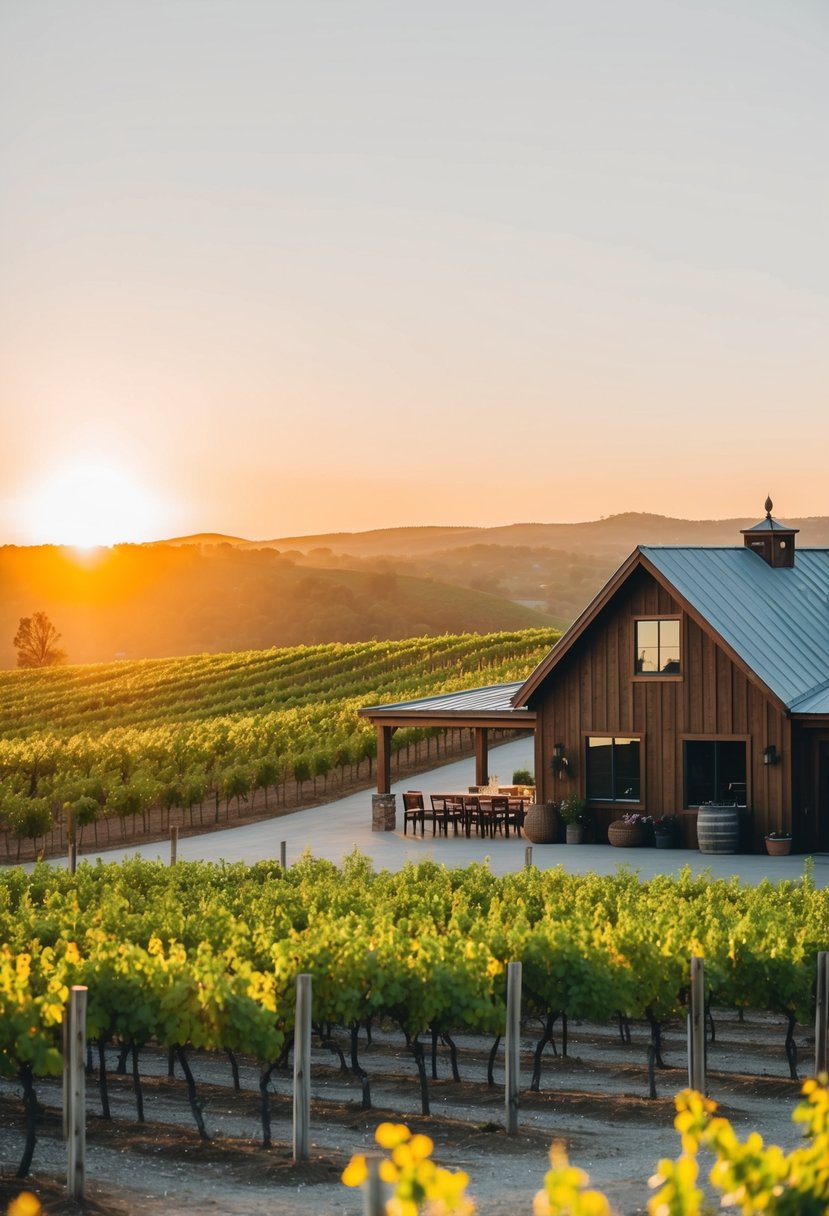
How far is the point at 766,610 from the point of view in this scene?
33.9 m

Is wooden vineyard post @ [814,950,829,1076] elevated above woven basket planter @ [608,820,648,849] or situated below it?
below

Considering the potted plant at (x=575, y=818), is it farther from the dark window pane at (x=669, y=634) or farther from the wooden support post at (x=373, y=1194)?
the wooden support post at (x=373, y=1194)

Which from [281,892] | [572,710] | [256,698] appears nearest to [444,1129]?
[281,892]

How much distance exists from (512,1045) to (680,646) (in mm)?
19413

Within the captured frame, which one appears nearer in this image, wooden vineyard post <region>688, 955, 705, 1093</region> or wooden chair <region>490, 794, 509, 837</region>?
wooden vineyard post <region>688, 955, 705, 1093</region>

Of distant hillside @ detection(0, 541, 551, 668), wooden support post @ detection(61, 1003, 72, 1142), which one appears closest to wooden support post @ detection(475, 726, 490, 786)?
wooden support post @ detection(61, 1003, 72, 1142)

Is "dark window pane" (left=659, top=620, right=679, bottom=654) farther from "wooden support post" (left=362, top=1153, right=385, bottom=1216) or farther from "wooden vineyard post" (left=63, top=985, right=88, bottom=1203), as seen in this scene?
"wooden support post" (left=362, top=1153, right=385, bottom=1216)

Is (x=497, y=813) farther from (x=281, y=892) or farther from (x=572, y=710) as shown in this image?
(x=281, y=892)

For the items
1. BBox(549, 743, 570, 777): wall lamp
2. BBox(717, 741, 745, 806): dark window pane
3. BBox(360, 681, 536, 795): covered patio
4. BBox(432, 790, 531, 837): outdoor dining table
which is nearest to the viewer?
BBox(717, 741, 745, 806): dark window pane

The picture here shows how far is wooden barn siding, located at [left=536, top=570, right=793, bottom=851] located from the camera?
103 ft

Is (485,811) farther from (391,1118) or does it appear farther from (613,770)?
(391,1118)

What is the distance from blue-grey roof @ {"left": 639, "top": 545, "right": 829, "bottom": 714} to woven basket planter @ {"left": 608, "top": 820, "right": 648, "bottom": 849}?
415cm

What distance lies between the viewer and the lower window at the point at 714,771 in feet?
105

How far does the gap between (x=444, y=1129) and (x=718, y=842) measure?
1809cm
